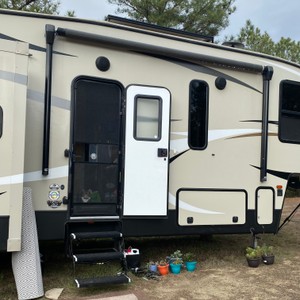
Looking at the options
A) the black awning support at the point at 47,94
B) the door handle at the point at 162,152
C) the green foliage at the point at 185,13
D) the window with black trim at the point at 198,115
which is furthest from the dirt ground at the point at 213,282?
the green foliage at the point at 185,13

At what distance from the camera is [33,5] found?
13594 mm

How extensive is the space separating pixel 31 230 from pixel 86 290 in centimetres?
92

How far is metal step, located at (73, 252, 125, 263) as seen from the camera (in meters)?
4.85

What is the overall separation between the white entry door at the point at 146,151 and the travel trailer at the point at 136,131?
1cm

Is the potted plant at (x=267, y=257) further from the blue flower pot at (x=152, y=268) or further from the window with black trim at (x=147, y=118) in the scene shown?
the window with black trim at (x=147, y=118)

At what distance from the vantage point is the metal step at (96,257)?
485 centimetres

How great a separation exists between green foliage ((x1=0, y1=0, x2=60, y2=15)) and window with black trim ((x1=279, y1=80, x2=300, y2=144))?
9.14 meters

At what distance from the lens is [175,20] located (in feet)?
45.3

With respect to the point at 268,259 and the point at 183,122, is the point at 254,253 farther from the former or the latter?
the point at 183,122

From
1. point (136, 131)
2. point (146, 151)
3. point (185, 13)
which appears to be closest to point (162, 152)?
point (146, 151)

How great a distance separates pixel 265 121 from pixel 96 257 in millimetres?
3038

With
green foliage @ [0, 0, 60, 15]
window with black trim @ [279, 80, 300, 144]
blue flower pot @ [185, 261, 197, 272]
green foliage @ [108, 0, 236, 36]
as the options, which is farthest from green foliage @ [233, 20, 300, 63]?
blue flower pot @ [185, 261, 197, 272]

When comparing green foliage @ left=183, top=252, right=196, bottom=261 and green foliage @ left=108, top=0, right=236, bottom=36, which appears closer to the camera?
green foliage @ left=183, top=252, right=196, bottom=261

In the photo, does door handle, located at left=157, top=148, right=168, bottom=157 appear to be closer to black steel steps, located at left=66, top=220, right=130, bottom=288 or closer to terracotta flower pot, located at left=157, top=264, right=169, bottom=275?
black steel steps, located at left=66, top=220, right=130, bottom=288
